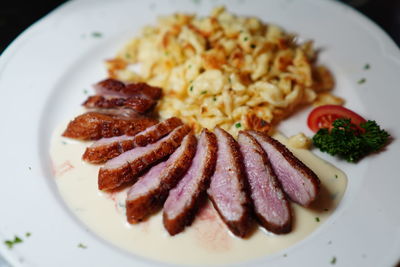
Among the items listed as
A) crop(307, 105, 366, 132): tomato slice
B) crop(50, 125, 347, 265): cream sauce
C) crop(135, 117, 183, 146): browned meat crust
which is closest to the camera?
crop(50, 125, 347, 265): cream sauce

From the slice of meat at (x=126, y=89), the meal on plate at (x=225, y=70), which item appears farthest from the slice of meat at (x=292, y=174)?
the slice of meat at (x=126, y=89)

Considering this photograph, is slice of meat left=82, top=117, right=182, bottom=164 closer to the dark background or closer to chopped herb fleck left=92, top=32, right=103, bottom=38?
chopped herb fleck left=92, top=32, right=103, bottom=38

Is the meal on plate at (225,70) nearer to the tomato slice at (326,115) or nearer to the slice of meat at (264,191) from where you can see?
the tomato slice at (326,115)

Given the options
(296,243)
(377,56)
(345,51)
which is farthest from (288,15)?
(296,243)

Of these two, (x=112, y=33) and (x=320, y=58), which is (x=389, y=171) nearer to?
(x=320, y=58)

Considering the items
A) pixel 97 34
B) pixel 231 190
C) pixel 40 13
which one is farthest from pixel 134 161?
pixel 40 13

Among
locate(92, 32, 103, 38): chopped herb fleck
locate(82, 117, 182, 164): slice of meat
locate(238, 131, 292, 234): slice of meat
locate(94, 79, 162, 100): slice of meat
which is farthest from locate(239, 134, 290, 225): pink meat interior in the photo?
locate(92, 32, 103, 38): chopped herb fleck
